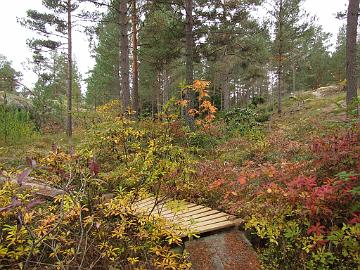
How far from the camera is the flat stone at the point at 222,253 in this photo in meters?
2.85

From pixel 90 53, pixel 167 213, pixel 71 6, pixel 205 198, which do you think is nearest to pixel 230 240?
Answer: pixel 167 213

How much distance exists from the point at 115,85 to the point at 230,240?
2594 cm

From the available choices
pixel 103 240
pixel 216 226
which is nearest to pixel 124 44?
pixel 216 226

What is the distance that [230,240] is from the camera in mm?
3232

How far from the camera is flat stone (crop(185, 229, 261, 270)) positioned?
285 cm

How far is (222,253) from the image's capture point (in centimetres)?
302

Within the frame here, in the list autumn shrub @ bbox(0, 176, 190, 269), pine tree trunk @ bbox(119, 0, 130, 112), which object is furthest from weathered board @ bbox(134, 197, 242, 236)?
pine tree trunk @ bbox(119, 0, 130, 112)

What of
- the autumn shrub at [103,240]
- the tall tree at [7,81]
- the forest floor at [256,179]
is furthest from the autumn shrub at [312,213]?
the tall tree at [7,81]

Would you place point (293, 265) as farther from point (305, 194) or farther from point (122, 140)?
point (122, 140)

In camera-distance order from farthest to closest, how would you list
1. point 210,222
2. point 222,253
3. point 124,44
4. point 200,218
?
point 124,44 < point 200,218 < point 210,222 < point 222,253

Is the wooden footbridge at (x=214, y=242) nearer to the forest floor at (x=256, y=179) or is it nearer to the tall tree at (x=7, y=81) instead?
the forest floor at (x=256, y=179)

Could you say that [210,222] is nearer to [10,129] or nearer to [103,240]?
[103,240]

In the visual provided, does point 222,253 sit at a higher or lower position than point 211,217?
lower

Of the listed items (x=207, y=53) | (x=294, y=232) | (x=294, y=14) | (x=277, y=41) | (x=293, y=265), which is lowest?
(x=293, y=265)
